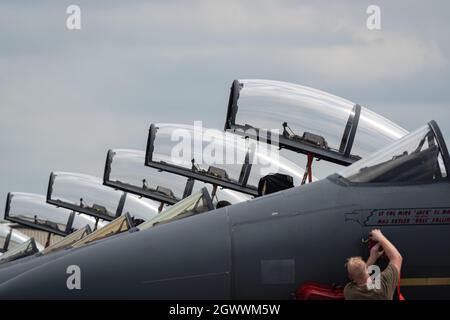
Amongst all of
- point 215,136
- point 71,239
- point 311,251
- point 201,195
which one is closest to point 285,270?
point 311,251

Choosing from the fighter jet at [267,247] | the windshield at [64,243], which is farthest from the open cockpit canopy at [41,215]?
the fighter jet at [267,247]

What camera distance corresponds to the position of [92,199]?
83.5 ft

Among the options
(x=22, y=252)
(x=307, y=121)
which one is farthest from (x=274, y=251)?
(x=22, y=252)

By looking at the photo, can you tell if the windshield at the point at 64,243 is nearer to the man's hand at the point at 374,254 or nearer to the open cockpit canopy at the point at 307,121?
the open cockpit canopy at the point at 307,121

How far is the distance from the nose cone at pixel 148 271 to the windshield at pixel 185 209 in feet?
3.49

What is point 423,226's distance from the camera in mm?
8891

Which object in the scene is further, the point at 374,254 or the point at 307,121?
the point at 307,121

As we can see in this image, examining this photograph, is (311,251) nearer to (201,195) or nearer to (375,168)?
(375,168)

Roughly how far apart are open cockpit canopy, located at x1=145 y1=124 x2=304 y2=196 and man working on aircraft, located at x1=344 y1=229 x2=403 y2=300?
8.47 metres

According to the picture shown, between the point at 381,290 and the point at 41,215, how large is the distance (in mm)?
19833

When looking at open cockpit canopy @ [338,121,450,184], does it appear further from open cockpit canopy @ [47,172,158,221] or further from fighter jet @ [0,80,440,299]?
open cockpit canopy @ [47,172,158,221]

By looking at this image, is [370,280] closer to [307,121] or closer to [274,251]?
[274,251]

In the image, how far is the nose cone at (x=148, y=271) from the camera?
8.80 metres

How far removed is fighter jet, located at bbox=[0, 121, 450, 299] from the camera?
28.9ft
